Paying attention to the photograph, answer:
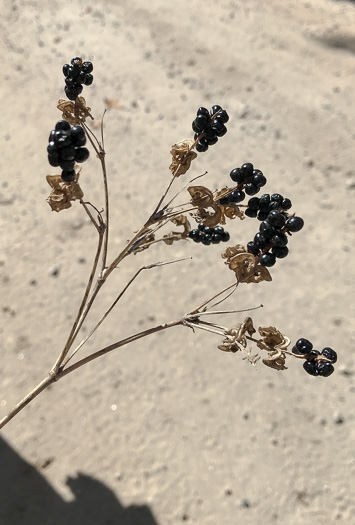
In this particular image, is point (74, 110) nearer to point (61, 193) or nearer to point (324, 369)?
point (61, 193)

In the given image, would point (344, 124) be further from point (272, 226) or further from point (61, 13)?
point (272, 226)

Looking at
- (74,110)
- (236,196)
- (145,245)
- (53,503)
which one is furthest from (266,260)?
(53,503)

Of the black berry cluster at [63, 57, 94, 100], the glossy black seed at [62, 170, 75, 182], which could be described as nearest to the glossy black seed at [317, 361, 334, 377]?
the glossy black seed at [62, 170, 75, 182]

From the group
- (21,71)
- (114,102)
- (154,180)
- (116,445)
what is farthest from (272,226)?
(21,71)

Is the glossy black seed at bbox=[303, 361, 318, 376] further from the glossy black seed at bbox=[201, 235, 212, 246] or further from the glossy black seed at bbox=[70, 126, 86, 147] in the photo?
the glossy black seed at bbox=[70, 126, 86, 147]

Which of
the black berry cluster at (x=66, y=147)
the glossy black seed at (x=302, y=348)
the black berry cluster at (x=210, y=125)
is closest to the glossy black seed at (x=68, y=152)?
the black berry cluster at (x=66, y=147)

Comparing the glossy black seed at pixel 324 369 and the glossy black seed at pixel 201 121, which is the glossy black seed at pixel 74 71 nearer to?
the glossy black seed at pixel 201 121
